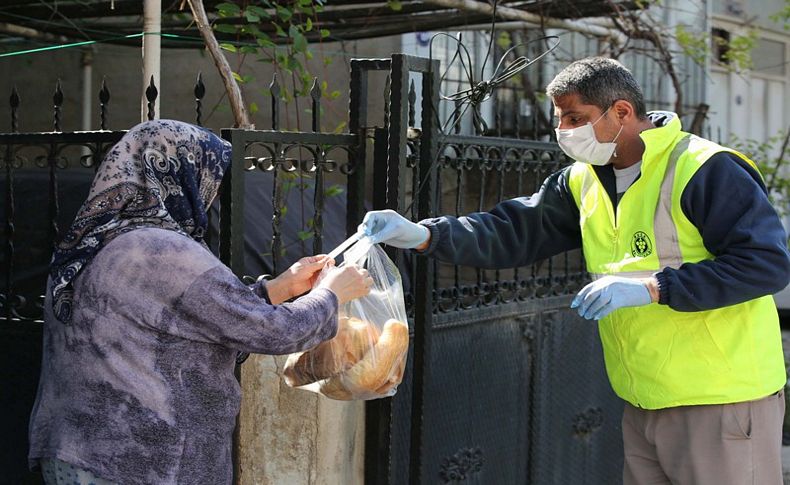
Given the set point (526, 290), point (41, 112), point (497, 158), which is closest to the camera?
point (497, 158)

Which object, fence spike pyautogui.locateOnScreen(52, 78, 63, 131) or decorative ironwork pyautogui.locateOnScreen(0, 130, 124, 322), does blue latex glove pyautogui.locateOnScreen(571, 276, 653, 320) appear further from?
fence spike pyautogui.locateOnScreen(52, 78, 63, 131)

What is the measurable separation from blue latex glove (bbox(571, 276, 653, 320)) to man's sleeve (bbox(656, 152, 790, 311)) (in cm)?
6

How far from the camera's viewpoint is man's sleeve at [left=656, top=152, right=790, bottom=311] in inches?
104

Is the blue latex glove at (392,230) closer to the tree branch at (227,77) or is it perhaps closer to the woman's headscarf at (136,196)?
the woman's headscarf at (136,196)

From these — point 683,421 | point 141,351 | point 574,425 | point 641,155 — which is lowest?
point 574,425

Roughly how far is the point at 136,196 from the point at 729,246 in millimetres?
1497

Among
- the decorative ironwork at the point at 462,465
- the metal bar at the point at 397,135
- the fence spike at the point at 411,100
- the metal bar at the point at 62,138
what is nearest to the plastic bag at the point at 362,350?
the metal bar at the point at 397,135

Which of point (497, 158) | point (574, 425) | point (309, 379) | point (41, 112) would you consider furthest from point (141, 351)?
point (41, 112)

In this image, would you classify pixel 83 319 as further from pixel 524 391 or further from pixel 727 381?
pixel 524 391

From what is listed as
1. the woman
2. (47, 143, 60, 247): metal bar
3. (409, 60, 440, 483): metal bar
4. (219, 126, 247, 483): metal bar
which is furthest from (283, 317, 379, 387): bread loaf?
(47, 143, 60, 247): metal bar

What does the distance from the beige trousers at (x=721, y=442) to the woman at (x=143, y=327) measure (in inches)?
43.7

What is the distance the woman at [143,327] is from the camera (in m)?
2.37

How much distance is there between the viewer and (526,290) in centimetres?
428

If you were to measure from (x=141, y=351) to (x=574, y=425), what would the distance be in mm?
2596
